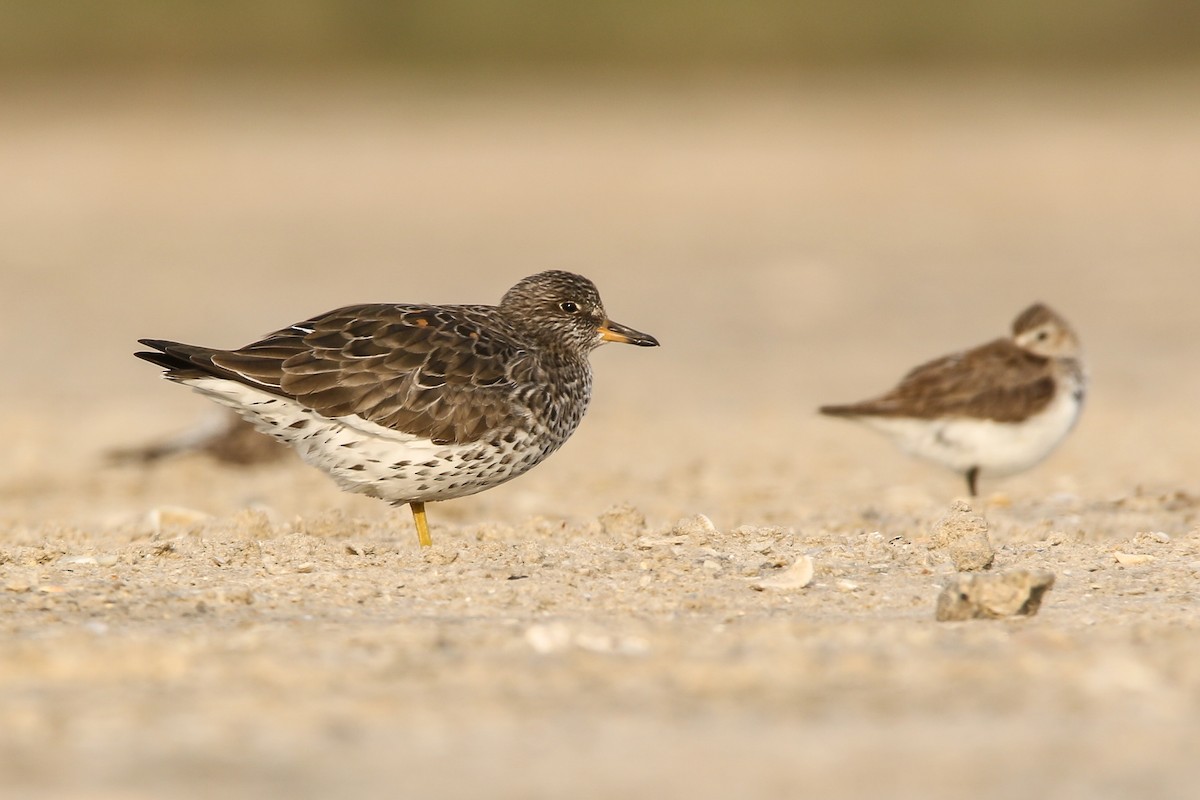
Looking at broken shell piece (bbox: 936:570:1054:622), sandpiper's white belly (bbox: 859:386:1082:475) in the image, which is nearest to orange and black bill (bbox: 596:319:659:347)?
sandpiper's white belly (bbox: 859:386:1082:475)

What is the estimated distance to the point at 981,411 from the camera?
29.5 feet

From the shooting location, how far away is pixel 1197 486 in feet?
29.0

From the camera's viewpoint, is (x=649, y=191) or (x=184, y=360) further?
(x=649, y=191)

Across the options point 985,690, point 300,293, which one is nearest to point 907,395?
point 985,690

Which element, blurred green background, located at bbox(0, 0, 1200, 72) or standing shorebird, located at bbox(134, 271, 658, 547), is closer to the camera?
standing shorebird, located at bbox(134, 271, 658, 547)

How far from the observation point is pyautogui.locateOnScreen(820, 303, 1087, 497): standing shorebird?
8.96 meters

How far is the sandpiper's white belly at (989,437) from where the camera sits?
352 inches

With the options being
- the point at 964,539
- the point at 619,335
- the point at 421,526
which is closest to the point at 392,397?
the point at 421,526

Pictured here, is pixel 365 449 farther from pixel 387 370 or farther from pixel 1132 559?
pixel 1132 559

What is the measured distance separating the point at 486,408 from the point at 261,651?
2246mm

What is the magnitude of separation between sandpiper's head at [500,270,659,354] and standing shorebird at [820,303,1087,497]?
1622 millimetres

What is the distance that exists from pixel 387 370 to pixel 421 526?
2.10ft

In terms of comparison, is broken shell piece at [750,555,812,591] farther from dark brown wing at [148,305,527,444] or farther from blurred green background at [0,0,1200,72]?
blurred green background at [0,0,1200,72]

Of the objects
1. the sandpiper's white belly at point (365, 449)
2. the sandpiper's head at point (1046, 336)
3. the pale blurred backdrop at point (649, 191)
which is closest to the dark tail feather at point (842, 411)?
the pale blurred backdrop at point (649, 191)
